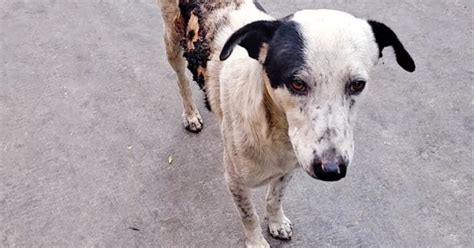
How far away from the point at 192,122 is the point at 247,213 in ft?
3.03

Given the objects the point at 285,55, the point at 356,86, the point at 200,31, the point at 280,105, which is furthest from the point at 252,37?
the point at 200,31

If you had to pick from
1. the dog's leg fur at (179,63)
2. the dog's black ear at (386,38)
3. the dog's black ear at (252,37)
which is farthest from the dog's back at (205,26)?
the dog's black ear at (386,38)

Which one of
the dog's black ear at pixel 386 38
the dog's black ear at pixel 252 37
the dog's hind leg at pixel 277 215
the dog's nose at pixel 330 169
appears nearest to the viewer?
the dog's nose at pixel 330 169

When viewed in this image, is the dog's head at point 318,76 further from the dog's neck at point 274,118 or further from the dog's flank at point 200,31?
Answer: the dog's flank at point 200,31

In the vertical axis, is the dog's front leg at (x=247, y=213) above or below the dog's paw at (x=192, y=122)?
above

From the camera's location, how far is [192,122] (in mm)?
3607

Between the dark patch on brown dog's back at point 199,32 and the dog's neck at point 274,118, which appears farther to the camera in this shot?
the dark patch on brown dog's back at point 199,32

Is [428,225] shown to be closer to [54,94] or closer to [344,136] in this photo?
[344,136]

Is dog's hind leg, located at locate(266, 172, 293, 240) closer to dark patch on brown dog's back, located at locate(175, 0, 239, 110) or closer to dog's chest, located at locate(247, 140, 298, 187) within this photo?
dog's chest, located at locate(247, 140, 298, 187)

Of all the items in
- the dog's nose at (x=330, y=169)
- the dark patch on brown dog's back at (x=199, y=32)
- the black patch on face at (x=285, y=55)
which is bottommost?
the dark patch on brown dog's back at (x=199, y=32)

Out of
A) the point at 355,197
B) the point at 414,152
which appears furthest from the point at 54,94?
the point at 414,152

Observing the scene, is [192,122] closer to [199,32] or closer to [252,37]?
[199,32]

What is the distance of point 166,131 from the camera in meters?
3.67

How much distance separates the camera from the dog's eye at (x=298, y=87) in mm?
2039
